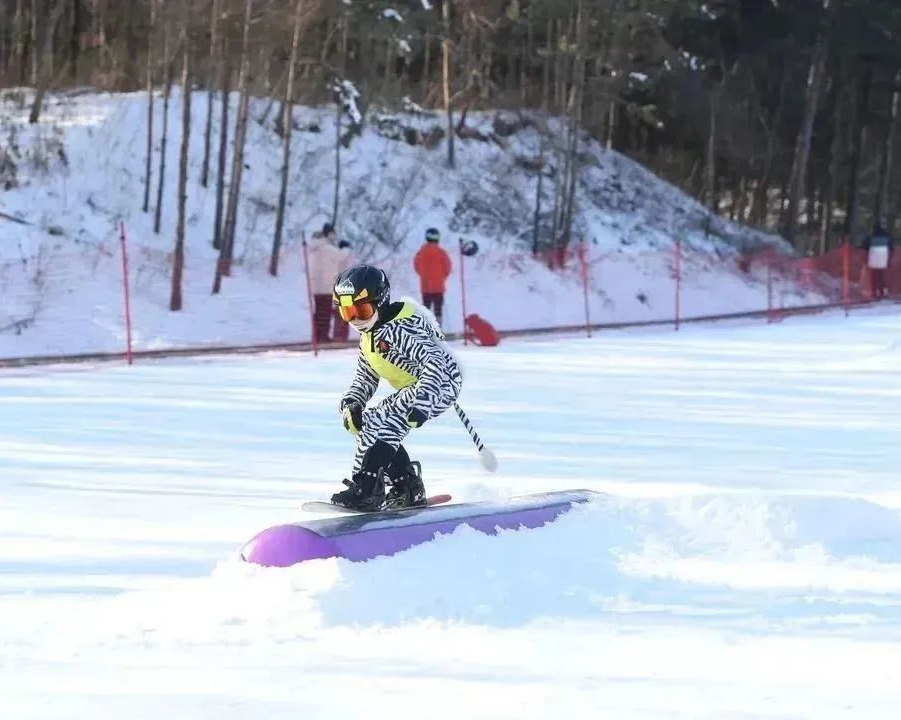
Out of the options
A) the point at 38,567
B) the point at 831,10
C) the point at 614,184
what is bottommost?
the point at 38,567

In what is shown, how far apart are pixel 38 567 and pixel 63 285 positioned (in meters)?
15.2

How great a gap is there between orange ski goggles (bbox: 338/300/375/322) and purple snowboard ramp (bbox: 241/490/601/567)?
2.78 ft

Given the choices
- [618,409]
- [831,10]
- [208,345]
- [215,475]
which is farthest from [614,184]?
[215,475]

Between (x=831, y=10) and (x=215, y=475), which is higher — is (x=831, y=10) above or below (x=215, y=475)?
above

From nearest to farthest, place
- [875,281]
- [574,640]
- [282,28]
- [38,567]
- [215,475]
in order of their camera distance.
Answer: [574,640]
[38,567]
[215,475]
[282,28]
[875,281]

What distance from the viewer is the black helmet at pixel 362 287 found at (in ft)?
21.8

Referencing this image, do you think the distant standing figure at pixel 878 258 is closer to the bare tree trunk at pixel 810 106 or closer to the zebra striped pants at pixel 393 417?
the bare tree trunk at pixel 810 106

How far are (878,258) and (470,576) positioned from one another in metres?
23.6

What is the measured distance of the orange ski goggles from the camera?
668 centimetres

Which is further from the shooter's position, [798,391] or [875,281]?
[875,281]

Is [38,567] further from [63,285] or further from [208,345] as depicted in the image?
[63,285]

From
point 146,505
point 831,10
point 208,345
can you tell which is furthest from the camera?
point 831,10

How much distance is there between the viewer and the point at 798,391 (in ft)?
49.3

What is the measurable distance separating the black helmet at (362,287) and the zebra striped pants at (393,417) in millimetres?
413
